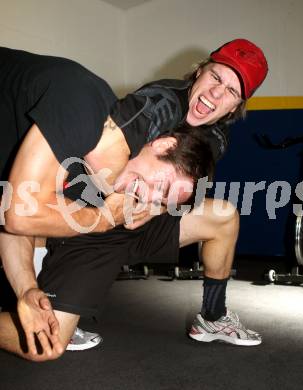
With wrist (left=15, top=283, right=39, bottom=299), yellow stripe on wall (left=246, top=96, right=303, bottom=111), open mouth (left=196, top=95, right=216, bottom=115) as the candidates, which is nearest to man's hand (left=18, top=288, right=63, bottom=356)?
wrist (left=15, top=283, right=39, bottom=299)

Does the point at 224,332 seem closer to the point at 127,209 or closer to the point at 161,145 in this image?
the point at 127,209

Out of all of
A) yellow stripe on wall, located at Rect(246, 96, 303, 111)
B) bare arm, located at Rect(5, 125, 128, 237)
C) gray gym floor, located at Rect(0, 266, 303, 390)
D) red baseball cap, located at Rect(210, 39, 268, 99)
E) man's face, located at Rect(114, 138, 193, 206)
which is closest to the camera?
bare arm, located at Rect(5, 125, 128, 237)

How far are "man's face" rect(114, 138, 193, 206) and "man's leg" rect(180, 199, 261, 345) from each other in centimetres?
37

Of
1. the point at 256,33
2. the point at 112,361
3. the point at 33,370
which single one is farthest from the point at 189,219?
the point at 256,33

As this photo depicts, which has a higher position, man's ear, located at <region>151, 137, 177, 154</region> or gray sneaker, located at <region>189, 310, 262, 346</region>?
man's ear, located at <region>151, 137, 177, 154</region>

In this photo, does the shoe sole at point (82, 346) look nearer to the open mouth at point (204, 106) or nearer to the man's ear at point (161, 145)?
the man's ear at point (161, 145)

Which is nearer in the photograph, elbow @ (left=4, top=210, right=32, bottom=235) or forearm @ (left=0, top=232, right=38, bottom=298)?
elbow @ (left=4, top=210, right=32, bottom=235)

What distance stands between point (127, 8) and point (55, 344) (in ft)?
15.0

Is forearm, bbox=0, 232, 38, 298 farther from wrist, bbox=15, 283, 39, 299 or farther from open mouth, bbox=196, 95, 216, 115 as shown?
open mouth, bbox=196, 95, 216, 115

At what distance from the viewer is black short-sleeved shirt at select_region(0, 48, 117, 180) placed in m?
1.08

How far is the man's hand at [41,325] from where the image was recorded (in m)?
1.07

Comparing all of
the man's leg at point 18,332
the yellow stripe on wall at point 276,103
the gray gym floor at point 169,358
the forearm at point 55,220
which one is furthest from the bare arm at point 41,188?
the yellow stripe on wall at point 276,103

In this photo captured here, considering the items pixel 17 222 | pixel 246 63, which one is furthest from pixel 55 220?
pixel 246 63

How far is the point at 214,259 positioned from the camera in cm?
186
